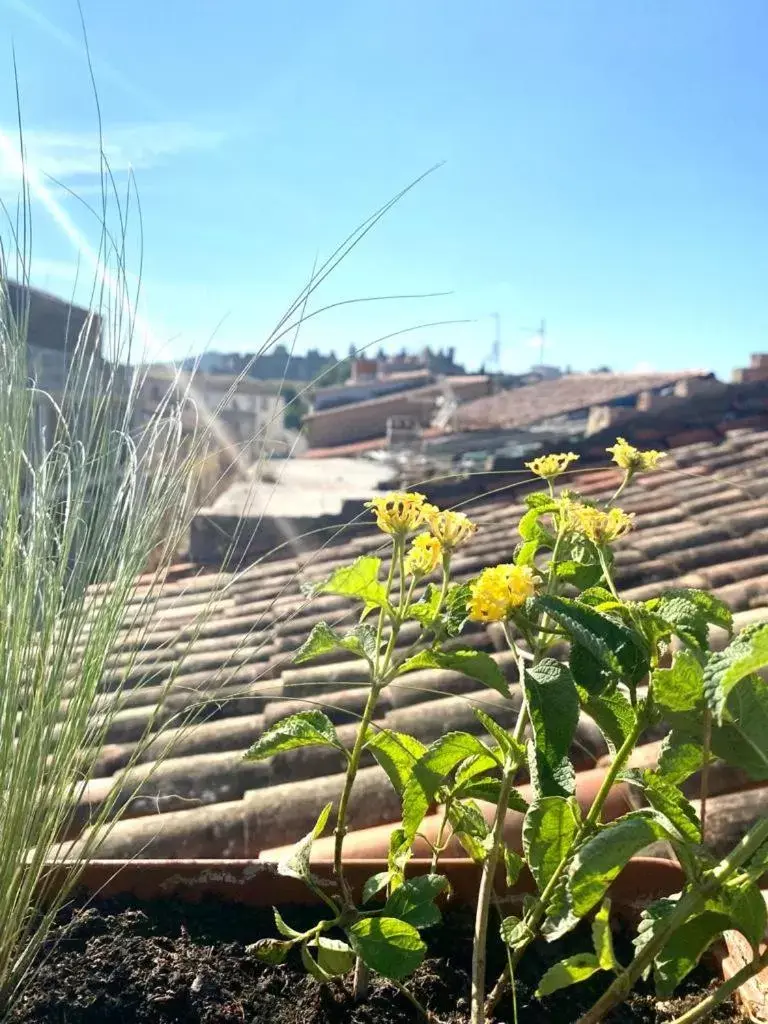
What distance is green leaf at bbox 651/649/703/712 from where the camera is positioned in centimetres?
62

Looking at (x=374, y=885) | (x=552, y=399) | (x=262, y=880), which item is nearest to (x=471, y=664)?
(x=374, y=885)

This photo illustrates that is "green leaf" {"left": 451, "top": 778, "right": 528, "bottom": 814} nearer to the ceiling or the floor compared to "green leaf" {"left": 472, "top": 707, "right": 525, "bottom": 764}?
nearer to the floor

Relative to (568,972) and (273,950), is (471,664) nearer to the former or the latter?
(568,972)

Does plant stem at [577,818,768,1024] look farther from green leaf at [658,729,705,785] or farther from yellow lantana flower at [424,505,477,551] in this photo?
yellow lantana flower at [424,505,477,551]

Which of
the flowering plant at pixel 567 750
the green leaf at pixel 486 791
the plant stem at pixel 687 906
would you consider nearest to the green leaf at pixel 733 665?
the flowering plant at pixel 567 750

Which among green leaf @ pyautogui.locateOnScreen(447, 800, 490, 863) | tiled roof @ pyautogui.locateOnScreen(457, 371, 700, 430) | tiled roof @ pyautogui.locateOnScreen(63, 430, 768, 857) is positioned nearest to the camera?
green leaf @ pyautogui.locateOnScreen(447, 800, 490, 863)

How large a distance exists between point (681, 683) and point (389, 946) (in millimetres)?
340

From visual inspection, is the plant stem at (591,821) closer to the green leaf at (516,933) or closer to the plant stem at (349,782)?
the green leaf at (516,933)

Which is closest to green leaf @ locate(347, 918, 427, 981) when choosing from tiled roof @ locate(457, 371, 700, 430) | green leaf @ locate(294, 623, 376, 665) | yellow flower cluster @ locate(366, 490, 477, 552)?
green leaf @ locate(294, 623, 376, 665)

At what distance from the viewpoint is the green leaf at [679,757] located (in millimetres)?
711

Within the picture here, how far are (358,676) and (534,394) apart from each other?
32.1ft

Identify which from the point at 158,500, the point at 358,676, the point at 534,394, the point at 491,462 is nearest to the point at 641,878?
the point at 158,500

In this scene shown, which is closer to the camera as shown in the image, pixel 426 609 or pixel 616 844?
pixel 616 844

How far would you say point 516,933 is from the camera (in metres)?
0.69
